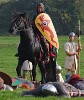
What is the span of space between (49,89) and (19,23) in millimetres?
4638

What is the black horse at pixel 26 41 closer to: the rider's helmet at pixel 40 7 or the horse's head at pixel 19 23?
the horse's head at pixel 19 23

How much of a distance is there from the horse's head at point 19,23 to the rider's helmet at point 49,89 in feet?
14.0

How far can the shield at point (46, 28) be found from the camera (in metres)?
13.7

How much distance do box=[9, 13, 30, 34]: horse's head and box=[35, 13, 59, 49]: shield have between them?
328 millimetres

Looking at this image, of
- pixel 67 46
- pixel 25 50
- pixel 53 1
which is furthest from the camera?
pixel 53 1

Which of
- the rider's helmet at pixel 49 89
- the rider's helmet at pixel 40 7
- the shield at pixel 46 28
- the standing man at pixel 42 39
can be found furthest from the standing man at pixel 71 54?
the rider's helmet at pixel 49 89

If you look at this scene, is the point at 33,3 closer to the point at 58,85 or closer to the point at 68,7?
the point at 68,7

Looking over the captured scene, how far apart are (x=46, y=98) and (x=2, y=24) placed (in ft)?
233

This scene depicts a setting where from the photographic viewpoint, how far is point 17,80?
12.1 metres

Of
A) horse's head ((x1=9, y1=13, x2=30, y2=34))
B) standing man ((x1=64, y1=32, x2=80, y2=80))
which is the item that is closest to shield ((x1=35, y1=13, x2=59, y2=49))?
horse's head ((x1=9, y1=13, x2=30, y2=34))

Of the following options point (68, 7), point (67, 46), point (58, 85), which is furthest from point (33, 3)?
point (58, 85)

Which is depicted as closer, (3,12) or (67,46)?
(67,46)

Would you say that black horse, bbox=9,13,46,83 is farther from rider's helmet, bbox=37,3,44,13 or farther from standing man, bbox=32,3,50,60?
rider's helmet, bbox=37,3,44,13

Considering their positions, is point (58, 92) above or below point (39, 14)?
below
